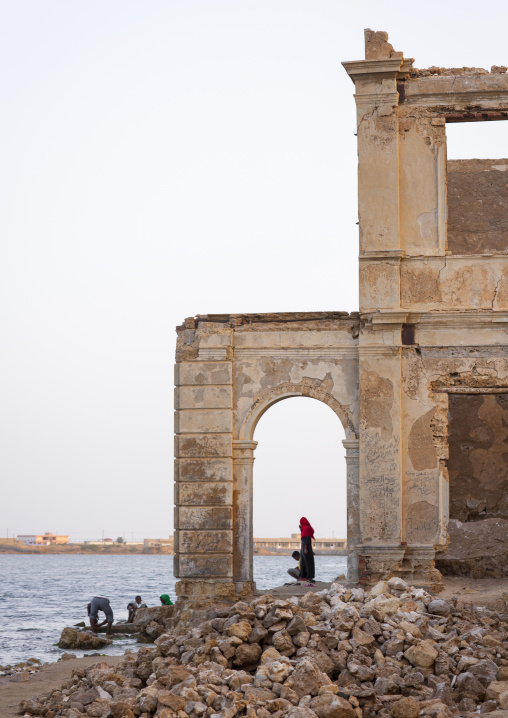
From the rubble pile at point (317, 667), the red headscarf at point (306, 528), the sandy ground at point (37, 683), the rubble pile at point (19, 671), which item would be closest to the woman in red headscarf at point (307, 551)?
the red headscarf at point (306, 528)

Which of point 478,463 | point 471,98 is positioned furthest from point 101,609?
point 471,98

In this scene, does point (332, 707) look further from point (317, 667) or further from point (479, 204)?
point (479, 204)

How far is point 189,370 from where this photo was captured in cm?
1446

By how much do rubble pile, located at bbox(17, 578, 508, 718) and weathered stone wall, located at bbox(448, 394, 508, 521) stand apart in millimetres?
5767

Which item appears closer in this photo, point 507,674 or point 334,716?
point 334,716

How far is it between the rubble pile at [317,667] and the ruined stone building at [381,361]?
7.54 ft

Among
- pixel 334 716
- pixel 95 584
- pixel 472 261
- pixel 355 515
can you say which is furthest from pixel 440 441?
pixel 95 584

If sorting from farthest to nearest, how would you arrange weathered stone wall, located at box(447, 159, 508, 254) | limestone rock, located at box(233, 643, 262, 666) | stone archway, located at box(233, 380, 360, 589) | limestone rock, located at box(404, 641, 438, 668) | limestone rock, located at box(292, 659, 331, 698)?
weathered stone wall, located at box(447, 159, 508, 254) < stone archway, located at box(233, 380, 360, 589) < limestone rock, located at box(233, 643, 262, 666) < limestone rock, located at box(404, 641, 438, 668) < limestone rock, located at box(292, 659, 331, 698)

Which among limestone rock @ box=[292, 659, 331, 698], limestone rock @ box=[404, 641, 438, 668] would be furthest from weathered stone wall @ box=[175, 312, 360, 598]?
limestone rock @ box=[292, 659, 331, 698]

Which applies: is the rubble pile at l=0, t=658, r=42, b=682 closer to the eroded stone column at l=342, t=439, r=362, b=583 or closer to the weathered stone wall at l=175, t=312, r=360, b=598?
the weathered stone wall at l=175, t=312, r=360, b=598

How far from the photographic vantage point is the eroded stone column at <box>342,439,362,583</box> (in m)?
14.0

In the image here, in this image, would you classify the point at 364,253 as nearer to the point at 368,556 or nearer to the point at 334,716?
the point at 368,556

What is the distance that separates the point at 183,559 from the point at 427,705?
5.55 m

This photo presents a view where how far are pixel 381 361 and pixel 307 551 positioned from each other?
318 centimetres
